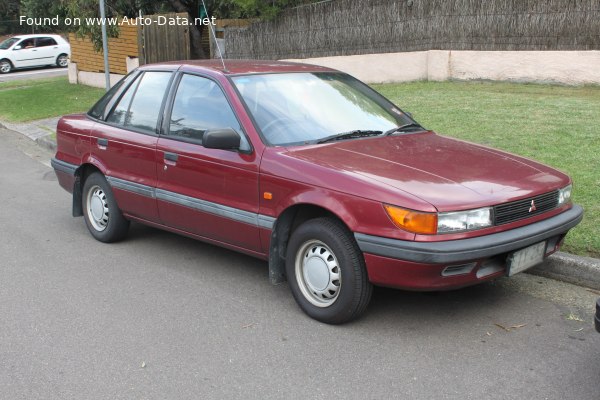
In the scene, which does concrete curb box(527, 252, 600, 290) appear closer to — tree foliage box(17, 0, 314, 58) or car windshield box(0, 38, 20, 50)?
tree foliage box(17, 0, 314, 58)

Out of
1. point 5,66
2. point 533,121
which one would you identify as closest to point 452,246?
point 533,121

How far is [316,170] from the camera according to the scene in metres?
4.32

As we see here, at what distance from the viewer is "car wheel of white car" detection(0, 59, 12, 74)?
30281mm

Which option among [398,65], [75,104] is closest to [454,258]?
[398,65]

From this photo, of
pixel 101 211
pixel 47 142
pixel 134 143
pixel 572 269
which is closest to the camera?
pixel 572 269

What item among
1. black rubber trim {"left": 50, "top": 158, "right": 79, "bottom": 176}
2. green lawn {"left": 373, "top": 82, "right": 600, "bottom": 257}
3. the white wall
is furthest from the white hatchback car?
black rubber trim {"left": 50, "top": 158, "right": 79, "bottom": 176}

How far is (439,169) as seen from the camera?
4.30 m

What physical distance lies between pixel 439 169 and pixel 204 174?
1.75m

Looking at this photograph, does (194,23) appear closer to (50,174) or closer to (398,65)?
(398,65)

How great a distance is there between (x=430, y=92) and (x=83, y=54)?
12.3 metres

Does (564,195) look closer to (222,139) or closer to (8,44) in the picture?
(222,139)

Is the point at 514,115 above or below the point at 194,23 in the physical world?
below

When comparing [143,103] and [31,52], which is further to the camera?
[31,52]

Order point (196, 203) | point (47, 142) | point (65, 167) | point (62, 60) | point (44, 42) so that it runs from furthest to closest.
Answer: point (62, 60), point (44, 42), point (47, 142), point (65, 167), point (196, 203)
